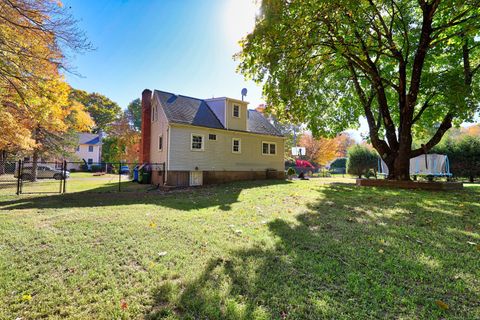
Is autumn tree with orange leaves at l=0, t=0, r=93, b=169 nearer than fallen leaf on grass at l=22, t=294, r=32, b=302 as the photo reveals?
No

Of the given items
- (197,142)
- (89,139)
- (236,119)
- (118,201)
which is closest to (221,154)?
(197,142)

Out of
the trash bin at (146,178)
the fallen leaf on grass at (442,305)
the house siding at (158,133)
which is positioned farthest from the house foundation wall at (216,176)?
the fallen leaf on grass at (442,305)

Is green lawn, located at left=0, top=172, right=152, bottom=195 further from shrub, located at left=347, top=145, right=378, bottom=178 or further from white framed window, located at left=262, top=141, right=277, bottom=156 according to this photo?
shrub, located at left=347, top=145, right=378, bottom=178

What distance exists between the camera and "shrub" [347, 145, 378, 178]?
24.3 meters

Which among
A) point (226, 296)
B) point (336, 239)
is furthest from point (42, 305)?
point (336, 239)

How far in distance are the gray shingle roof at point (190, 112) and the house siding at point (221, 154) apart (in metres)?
0.46

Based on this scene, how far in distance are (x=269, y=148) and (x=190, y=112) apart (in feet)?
22.0

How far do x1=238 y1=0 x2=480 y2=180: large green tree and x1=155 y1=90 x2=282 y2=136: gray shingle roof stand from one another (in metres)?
5.83

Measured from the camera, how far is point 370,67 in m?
10.8

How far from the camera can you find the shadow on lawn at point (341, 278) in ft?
7.44

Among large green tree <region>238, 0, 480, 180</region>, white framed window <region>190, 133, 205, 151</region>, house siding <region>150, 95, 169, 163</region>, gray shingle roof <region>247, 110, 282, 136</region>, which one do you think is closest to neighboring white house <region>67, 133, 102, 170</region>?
house siding <region>150, 95, 169, 163</region>

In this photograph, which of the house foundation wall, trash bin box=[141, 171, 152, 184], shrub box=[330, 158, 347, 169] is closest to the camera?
the house foundation wall

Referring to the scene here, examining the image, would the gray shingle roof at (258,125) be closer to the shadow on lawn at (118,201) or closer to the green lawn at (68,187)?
the green lawn at (68,187)

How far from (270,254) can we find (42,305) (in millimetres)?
2731
